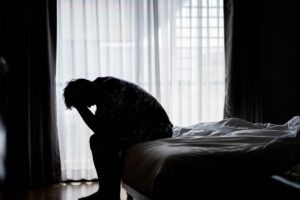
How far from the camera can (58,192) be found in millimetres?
3803

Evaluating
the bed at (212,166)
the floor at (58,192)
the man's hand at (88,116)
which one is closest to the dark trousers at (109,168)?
the man's hand at (88,116)

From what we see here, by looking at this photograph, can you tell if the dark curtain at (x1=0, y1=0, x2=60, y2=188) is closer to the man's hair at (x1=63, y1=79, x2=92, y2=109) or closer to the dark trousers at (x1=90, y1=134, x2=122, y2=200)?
the man's hair at (x1=63, y1=79, x2=92, y2=109)

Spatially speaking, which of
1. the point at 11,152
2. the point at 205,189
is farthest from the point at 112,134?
the point at 11,152

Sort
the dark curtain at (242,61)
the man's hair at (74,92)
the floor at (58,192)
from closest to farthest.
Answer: the man's hair at (74,92) < the floor at (58,192) < the dark curtain at (242,61)

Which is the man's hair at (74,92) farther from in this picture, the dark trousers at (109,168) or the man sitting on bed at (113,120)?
the dark trousers at (109,168)

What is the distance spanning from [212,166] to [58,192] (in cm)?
193

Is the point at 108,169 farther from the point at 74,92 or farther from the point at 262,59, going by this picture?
the point at 262,59

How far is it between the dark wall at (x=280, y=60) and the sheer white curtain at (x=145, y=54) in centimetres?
49

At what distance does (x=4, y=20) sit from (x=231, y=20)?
2.17 meters

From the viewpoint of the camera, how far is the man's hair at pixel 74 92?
3092 mm

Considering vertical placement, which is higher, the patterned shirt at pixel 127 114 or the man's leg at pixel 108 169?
the patterned shirt at pixel 127 114

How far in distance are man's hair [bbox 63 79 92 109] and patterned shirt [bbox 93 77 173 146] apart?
114 millimetres

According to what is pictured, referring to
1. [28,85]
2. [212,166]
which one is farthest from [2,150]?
[212,166]

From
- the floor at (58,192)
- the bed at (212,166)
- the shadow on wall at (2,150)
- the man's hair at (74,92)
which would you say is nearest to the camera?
the bed at (212,166)
